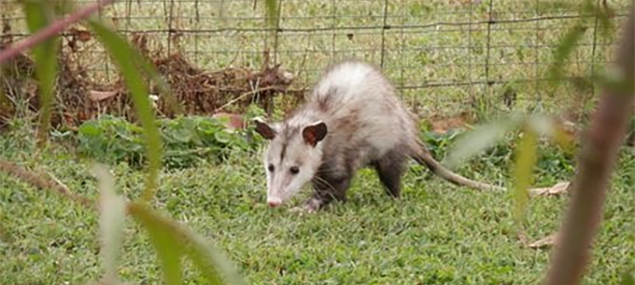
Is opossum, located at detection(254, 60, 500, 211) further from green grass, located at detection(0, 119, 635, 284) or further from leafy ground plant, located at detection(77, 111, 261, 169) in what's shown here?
leafy ground plant, located at detection(77, 111, 261, 169)

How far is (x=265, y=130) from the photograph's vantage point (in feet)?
17.9

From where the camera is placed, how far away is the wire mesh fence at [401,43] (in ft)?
22.2

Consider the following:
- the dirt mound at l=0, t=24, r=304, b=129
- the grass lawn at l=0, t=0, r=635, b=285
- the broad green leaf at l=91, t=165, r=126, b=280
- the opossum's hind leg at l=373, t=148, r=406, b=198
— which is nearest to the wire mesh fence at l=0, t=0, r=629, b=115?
the grass lawn at l=0, t=0, r=635, b=285

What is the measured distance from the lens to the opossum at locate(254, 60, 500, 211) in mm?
5438

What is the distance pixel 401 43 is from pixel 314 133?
7.48 feet

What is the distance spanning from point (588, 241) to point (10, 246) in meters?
4.15

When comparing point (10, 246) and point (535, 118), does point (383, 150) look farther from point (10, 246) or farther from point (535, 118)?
point (535, 118)

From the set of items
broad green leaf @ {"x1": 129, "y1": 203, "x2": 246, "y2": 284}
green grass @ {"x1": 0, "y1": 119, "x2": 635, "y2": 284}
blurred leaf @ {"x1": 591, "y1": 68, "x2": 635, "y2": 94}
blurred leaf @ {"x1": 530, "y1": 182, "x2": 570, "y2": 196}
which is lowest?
green grass @ {"x1": 0, "y1": 119, "x2": 635, "y2": 284}

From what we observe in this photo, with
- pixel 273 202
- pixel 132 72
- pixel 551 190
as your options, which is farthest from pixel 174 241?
pixel 551 190

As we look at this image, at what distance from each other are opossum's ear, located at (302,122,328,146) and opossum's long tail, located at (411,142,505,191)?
0.46 m

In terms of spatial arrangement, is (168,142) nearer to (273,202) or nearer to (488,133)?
(273,202)

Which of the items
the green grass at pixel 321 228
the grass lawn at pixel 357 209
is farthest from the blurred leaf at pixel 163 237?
the green grass at pixel 321 228

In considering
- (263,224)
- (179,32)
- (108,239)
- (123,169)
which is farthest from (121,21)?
(108,239)

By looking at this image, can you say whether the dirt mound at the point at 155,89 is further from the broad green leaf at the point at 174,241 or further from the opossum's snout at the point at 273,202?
the broad green leaf at the point at 174,241
